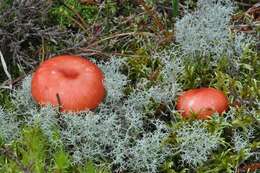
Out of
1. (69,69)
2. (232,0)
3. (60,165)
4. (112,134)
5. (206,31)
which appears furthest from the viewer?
(232,0)

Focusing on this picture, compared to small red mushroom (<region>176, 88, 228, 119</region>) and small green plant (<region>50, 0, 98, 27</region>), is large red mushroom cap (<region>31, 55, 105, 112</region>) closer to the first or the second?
small red mushroom (<region>176, 88, 228, 119</region>)

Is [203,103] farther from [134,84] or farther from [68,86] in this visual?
[68,86]

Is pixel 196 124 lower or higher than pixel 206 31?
lower

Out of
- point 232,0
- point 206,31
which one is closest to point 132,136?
point 206,31

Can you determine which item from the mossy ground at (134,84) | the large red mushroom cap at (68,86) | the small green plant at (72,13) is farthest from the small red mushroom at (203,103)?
the small green plant at (72,13)

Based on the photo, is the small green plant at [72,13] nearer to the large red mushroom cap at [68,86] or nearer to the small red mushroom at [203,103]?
the large red mushroom cap at [68,86]

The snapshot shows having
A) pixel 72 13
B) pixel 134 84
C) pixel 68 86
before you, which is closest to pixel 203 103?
pixel 134 84

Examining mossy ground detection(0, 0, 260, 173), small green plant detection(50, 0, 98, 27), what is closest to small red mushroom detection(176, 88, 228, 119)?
mossy ground detection(0, 0, 260, 173)

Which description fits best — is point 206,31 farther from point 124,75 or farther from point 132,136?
point 132,136
